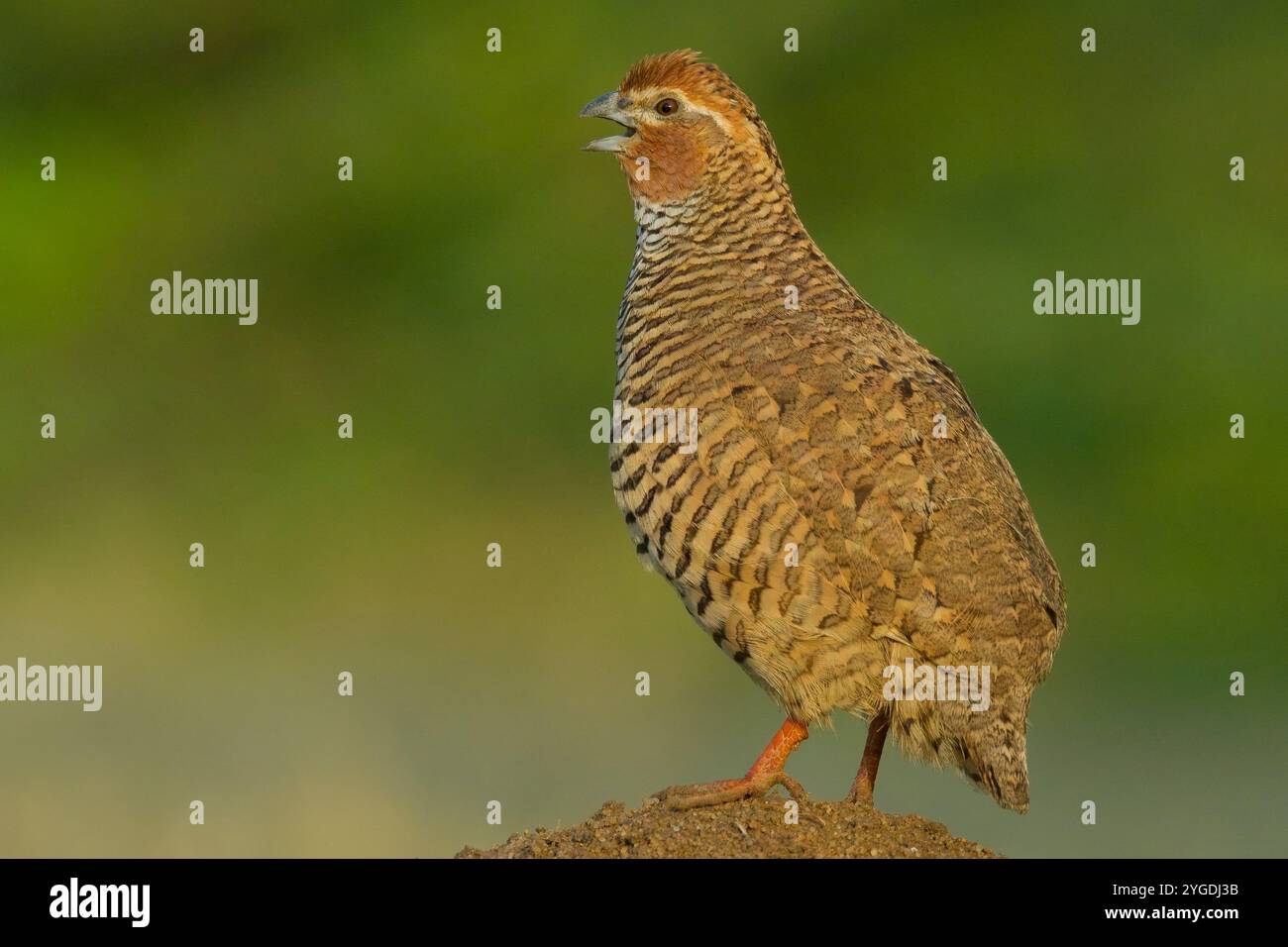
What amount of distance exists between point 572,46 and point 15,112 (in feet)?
23.1

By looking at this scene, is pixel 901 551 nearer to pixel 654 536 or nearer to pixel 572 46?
pixel 654 536

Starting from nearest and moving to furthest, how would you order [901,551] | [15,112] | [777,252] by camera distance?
[901,551] → [777,252] → [15,112]

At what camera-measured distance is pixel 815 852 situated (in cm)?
611

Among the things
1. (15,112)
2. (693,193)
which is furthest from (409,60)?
(693,193)

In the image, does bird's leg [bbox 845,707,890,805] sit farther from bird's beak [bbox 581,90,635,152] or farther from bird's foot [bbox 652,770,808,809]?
bird's beak [bbox 581,90,635,152]

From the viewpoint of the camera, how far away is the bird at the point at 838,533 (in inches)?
264

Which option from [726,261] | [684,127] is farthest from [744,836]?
[684,127]

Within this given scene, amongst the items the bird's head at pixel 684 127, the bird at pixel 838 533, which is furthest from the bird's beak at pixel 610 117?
the bird at pixel 838 533

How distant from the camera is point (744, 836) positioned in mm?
6223

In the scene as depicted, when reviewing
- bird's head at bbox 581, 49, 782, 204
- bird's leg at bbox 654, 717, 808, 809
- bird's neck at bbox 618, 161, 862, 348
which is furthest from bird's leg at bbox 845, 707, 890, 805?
bird's head at bbox 581, 49, 782, 204

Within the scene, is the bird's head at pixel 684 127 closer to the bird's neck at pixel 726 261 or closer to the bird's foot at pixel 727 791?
the bird's neck at pixel 726 261

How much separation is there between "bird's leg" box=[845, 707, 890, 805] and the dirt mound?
1.59 feet

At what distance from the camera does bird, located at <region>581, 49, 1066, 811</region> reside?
6703 millimetres

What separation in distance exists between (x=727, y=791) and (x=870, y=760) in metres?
0.74
